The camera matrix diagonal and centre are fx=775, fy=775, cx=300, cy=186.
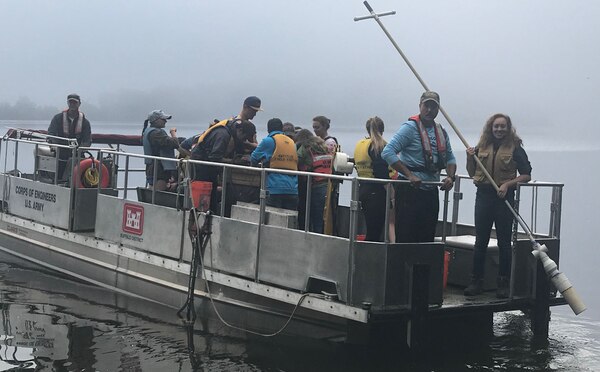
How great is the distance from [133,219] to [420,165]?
3.59 meters

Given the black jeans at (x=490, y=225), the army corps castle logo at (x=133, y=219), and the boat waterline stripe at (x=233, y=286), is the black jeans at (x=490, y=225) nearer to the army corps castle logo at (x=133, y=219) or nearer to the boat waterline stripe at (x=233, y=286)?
the boat waterline stripe at (x=233, y=286)

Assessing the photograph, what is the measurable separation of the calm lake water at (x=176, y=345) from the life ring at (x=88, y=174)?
4.14 feet

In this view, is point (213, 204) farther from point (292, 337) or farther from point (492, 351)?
point (492, 351)

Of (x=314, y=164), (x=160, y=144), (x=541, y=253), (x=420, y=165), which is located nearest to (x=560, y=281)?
(x=541, y=253)

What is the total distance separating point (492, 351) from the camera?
24.8 feet

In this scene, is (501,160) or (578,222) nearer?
(501,160)

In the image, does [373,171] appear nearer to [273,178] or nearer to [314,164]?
[314,164]

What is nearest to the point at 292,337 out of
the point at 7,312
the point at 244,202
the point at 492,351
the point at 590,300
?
the point at 244,202

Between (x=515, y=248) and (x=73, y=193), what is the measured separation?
5407mm

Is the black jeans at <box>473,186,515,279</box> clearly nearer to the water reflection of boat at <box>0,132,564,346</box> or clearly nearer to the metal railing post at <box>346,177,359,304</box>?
the water reflection of boat at <box>0,132,564,346</box>

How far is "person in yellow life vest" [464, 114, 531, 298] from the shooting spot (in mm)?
7375

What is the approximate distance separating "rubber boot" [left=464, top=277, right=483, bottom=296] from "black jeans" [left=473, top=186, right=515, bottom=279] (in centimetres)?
4

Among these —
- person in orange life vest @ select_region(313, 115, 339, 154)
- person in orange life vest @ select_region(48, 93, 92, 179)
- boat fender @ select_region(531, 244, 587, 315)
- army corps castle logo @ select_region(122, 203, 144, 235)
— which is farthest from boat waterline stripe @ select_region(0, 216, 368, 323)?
person in orange life vest @ select_region(313, 115, 339, 154)

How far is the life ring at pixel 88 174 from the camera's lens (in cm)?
969
